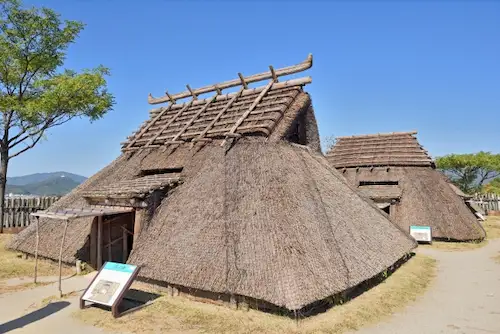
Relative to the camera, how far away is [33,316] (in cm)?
905

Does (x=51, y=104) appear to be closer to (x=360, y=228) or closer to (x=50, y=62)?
(x=50, y=62)

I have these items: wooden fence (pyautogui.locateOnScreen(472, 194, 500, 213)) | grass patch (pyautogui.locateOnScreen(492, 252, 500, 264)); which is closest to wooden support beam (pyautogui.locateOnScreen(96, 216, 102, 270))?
grass patch (pyautogui.locateOnScreen(492, 252, 500, 264))

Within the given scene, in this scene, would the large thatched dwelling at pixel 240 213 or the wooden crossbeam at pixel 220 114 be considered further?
the wooden crossbeam at pixel 220 114

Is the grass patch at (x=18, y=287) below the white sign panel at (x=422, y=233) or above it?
below

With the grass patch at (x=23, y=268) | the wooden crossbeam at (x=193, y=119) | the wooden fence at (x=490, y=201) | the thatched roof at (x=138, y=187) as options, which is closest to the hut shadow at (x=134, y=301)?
the thatched roof at (x=138, y=187)

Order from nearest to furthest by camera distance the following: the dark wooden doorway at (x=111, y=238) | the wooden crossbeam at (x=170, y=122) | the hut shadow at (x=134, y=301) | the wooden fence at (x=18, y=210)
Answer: the hut shadow at (x=134, y=301) < the dark wooden doorway at (x=111, y=238) < the wooden crossbeam at (x=170, y=122) < the wooden fence at (x=18, y=210)

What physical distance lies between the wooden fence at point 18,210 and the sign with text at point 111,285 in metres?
16.9

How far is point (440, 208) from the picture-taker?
2238cm

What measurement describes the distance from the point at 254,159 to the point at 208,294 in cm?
504

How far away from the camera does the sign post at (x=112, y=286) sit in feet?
29.2

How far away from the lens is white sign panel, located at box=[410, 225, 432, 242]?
20891mm

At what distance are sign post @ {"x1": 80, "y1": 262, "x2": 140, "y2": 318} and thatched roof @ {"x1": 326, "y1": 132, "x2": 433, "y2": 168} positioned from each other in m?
21.6

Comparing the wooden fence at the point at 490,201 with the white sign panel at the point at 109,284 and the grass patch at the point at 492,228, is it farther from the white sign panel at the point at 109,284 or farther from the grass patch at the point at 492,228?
the white sign panel at the point at 109,284

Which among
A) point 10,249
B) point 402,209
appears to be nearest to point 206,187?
point 10,249
